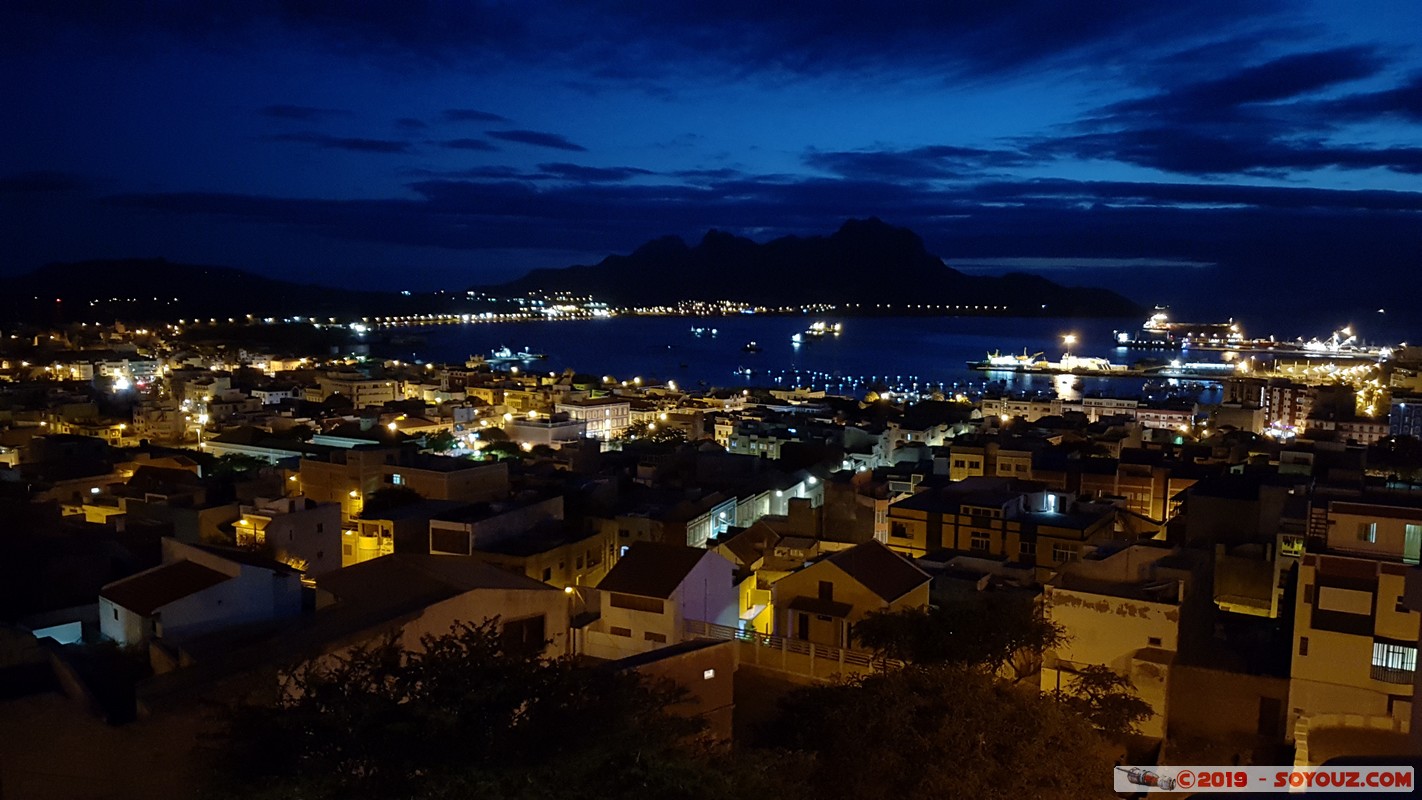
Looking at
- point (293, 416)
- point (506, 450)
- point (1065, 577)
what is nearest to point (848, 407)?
point (506, 450)

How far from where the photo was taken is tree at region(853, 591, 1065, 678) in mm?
6199

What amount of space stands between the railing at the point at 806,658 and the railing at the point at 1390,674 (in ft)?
9.64

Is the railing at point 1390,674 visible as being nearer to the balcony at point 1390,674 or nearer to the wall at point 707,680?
the balcony at point 1390,674

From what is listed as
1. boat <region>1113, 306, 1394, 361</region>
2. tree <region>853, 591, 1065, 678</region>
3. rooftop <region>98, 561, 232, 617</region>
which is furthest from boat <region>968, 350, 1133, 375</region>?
rooftop <region>98, 561, 232, 617</region>

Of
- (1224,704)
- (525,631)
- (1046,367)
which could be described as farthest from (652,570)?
(1046,367)

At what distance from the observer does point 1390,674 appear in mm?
6094

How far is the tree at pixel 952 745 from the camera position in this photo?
4.21 m

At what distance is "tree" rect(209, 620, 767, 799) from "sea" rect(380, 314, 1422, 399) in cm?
3423

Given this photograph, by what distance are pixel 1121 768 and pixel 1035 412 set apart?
2341 centimetres

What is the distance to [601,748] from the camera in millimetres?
3219

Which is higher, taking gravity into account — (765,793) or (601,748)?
(601,748)

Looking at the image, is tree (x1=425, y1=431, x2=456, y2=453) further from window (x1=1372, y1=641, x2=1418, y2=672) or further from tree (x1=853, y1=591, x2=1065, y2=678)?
window (x1=1372, y1=641, x2=1418, y2=672)

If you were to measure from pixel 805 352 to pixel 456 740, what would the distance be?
209 feet

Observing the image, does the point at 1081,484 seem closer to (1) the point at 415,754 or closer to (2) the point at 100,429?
(1) the point at 415,754
